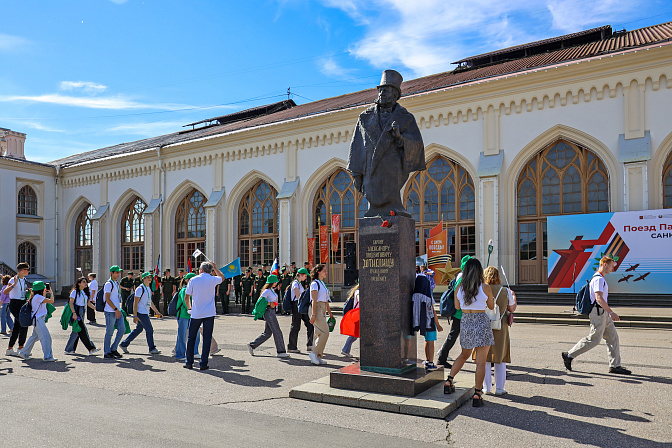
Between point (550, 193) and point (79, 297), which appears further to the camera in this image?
point (550, 193)

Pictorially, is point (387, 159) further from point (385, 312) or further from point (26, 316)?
point (26, 316)

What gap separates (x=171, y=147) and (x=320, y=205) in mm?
10031

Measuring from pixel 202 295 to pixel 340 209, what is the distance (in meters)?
16.6

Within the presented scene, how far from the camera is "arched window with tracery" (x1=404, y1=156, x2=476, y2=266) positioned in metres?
22.1

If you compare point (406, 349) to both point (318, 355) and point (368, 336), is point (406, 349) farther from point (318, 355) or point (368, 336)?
point (318, 355)

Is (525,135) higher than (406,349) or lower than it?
higher

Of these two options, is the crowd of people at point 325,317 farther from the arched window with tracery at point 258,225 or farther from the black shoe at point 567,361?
the arched window with tracery at point 258,225

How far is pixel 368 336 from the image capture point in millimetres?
7164

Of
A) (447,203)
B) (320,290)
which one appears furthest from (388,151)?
(447,203)

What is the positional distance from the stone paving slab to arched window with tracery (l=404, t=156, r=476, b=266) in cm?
1527

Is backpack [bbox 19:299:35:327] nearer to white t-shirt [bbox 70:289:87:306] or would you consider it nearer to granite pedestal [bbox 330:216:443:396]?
white t-shirt [bbox 70:289:87:306]

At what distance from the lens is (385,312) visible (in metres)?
7.09

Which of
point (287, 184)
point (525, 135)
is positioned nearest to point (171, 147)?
point (287, 184)

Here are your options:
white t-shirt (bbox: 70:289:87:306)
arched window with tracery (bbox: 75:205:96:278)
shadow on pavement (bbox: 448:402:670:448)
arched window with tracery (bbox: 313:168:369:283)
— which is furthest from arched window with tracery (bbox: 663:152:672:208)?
arched window with tracery (bbox: 75:205:96:278)
